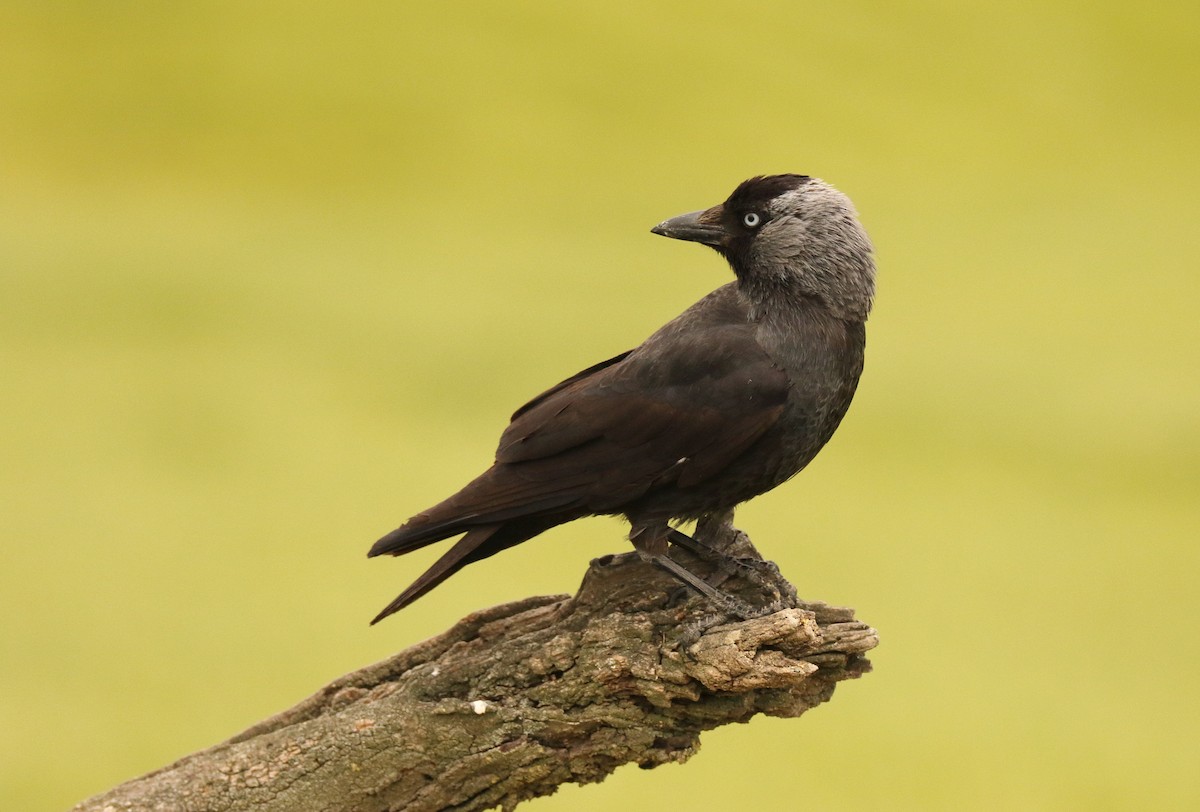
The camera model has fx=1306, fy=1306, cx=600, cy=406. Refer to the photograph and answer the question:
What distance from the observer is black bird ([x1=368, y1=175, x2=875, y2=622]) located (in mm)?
3436

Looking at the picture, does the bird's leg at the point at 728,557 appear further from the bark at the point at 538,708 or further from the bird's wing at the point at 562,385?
the bird's wing at the point at 562,385

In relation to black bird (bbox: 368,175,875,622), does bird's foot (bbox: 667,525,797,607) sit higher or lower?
lower

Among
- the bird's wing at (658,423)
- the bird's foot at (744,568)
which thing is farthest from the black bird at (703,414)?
the bird's foot at (744,568)

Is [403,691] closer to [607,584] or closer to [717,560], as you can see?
[607,584]

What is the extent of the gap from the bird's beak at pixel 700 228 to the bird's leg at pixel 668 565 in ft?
2.74

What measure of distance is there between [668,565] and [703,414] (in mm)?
430

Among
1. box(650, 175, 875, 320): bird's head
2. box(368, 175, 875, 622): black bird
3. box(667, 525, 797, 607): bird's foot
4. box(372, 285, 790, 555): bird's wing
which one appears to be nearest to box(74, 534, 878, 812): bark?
box(667, 525, 797, 607): bird's foot

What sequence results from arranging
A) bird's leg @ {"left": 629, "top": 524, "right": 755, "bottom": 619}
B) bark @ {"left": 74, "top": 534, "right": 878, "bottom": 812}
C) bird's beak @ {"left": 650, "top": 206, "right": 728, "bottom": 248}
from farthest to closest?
1. bird's beak @ {"left": 650, "top": 206, "right": 728, "bottom": 248}
2. bird's leg @ {"left": 629, "top": 524, "right": 755, "bottom": 619}
3. bark @ {"left": 74, "top": 534, "right": 878, "bottom": 812}

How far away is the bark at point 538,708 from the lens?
334 cm

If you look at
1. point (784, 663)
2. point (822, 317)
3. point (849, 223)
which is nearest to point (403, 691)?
point (784, 663)

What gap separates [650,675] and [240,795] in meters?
1.20

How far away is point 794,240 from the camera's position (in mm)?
3623

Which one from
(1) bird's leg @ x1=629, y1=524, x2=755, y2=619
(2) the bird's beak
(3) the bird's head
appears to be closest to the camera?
(1) bird's leg @ x1=629, y1=524, x2=755, y2=619

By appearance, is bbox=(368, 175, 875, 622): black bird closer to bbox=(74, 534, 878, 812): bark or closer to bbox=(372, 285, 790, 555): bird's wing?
bbox=(372, 285, 790, 555): bird's wing
